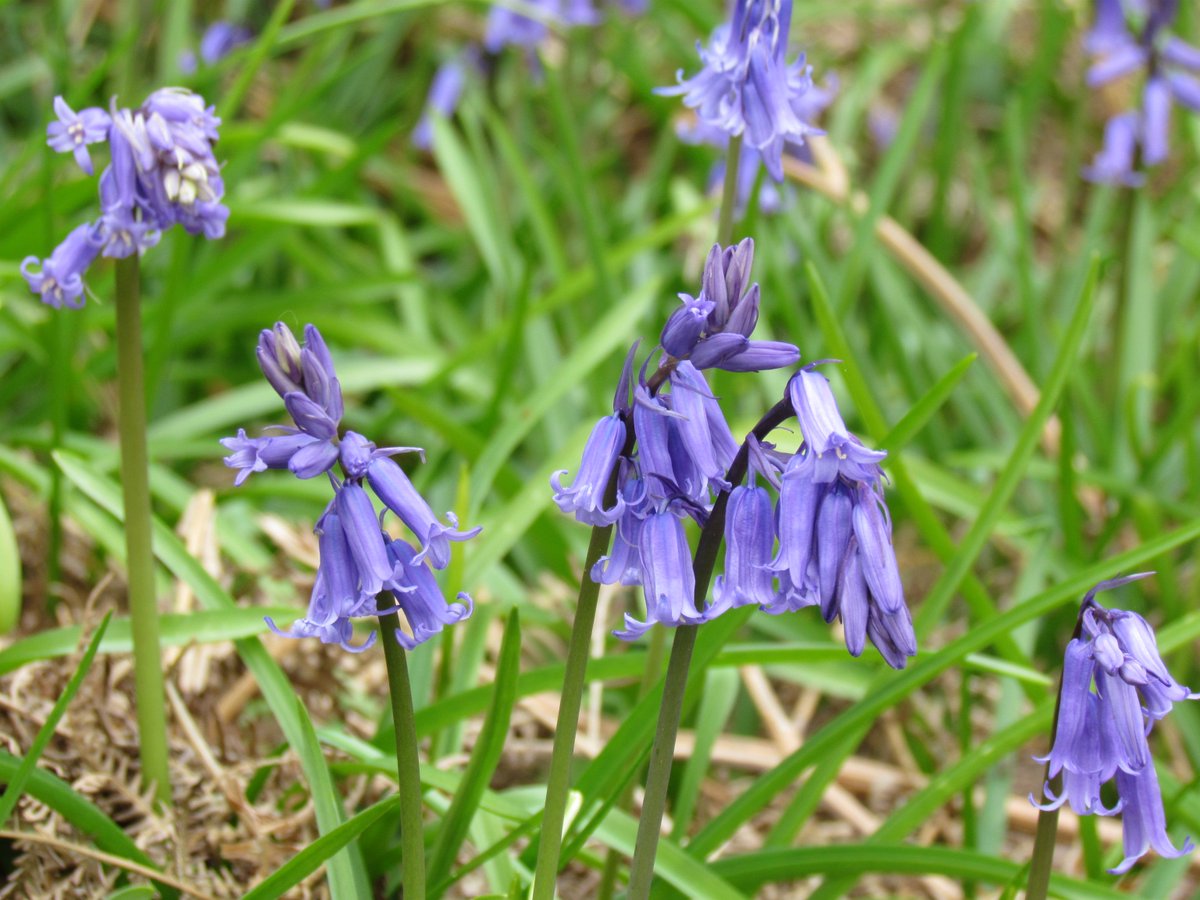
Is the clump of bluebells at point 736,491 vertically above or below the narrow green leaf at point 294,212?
below

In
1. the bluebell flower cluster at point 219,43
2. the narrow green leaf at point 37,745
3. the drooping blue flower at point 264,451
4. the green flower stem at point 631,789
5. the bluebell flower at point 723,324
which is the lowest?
the green flower stem at point 631,789

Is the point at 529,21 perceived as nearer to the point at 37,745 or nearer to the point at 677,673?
the point at 37,745

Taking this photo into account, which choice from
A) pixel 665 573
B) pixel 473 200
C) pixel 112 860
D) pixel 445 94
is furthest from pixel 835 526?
pixel 445 94

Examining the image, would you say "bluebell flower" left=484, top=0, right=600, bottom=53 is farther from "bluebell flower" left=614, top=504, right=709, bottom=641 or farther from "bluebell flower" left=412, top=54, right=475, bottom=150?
"bluebell flower" left=614, top=504, right=709, bottom=641

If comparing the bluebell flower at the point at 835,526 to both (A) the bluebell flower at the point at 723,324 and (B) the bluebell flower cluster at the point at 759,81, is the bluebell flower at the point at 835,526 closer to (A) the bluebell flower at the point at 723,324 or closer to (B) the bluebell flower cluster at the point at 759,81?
(A) the bluebell flower at the point at 723,324

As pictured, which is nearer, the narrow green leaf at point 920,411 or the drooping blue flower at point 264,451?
the drooping blue flower at point 264,451

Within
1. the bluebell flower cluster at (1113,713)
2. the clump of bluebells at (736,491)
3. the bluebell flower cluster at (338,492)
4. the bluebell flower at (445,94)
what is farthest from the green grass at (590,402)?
the clump of bluebells at (736,491)
